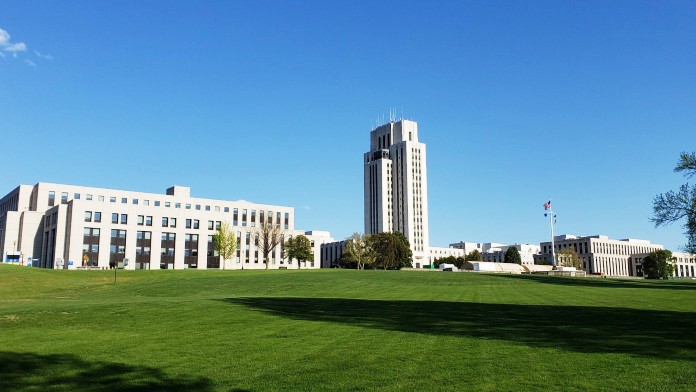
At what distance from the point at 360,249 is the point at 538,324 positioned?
13492 cm

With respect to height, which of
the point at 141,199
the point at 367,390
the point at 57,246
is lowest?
the point at 367,390

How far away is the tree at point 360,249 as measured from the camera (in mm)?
152750

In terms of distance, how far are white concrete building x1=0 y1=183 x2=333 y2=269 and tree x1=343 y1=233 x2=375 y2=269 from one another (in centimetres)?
2642

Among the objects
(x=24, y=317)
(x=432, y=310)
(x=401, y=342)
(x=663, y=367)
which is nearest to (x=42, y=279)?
(x=24, y=317)

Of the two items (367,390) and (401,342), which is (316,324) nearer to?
(401,342)

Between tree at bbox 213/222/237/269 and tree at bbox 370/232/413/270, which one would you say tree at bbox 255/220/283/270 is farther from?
tree at bbox 370/232/413/270

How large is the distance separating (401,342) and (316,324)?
16.7 feet

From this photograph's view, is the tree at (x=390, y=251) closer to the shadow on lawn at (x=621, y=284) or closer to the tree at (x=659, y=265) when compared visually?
the tree at (x=659, y=265)

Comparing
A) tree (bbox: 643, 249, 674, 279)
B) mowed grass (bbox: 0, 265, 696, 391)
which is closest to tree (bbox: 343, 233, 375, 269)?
tree (bbox: 643, 249, 674, 279)

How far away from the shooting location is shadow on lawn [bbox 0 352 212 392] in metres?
10.5

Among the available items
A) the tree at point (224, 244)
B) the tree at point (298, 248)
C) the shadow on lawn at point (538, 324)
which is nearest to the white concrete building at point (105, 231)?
the tree at point (298, 248)

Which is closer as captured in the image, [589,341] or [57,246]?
[589,341]

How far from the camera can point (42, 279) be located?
6122 centimetres

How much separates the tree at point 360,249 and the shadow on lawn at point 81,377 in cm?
14031
